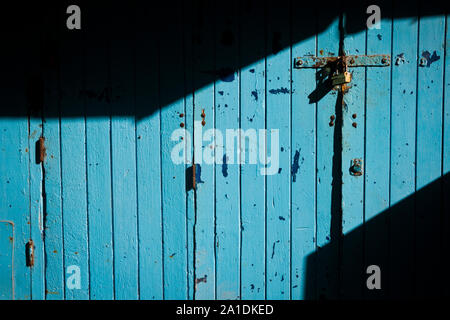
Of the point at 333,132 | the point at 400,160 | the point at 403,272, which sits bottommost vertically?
the point at 403,272

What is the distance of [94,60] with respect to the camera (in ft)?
6.74

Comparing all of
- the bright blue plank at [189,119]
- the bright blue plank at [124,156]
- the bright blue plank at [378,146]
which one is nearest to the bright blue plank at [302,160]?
the bright blue plank at [378,146]

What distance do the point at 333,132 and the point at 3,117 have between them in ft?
6.95

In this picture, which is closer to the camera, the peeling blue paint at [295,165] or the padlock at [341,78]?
the padlock at [341,78]

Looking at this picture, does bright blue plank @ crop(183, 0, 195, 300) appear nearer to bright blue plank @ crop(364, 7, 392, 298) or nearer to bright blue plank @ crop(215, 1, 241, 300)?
bright blue plank @ crop(215, 1, 241, 300)

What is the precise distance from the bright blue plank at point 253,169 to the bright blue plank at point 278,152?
0.04m

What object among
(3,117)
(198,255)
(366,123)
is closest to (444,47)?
(366,123)

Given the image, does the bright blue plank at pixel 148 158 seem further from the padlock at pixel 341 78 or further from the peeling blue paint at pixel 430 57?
the peeling blue paint at pixel 430 57

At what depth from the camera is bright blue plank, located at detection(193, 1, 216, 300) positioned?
6.72 feet

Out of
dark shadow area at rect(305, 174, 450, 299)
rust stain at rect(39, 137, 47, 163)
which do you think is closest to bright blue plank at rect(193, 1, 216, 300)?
dark shadow area at rect(305, 174, 450, 299)

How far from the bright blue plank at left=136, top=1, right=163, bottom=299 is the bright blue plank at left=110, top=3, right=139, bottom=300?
4cm

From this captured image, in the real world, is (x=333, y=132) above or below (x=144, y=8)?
below

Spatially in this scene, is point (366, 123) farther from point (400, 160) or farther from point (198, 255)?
point (198, 255)

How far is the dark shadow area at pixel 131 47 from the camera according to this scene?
203 cm
